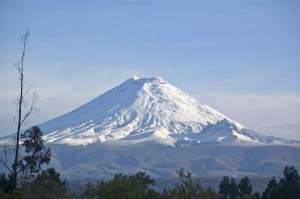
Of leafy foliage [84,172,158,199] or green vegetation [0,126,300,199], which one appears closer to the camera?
green vegetation [0,126,300,199]

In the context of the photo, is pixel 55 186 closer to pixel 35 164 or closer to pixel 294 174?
pixel 35 164

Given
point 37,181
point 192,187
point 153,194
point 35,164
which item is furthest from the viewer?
point 35,164

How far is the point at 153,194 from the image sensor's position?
1540 inches

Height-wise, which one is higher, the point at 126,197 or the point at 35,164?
the point at 35,164

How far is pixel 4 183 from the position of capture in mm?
44188

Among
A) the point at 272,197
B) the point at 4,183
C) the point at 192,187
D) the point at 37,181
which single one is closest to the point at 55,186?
the point at 37,181

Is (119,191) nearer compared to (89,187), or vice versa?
(119,191)

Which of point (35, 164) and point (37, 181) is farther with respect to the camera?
point (35, 164)

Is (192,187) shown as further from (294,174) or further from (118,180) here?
(294,174)

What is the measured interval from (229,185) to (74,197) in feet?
72.2

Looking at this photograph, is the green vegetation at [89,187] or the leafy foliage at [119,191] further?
the leafy foliage at [119,191]

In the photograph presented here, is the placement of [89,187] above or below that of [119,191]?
above

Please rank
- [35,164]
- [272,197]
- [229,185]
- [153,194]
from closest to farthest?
[153,194] < [35,164] < [272,197] < [229,185]

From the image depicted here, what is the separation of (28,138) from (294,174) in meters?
22.2
